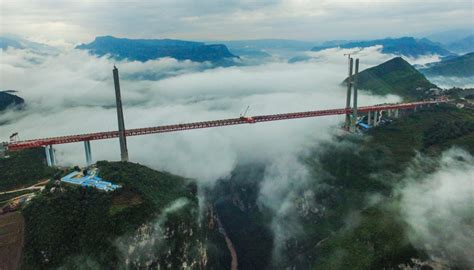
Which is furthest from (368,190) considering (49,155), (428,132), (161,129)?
(49,155)

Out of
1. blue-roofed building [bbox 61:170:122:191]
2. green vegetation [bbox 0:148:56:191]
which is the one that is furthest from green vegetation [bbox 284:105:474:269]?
green vegetation [bbox 0:148:56:191]

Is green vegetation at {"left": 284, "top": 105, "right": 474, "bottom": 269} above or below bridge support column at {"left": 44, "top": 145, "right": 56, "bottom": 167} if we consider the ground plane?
below

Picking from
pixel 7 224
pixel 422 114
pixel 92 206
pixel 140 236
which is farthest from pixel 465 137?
pixel 7 224

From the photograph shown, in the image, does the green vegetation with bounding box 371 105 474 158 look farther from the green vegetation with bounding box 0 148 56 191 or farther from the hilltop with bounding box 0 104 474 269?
the green vegetation with bounding box 0 148 56 191

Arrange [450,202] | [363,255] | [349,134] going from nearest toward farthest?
[363,255], [450,202], [349,134]

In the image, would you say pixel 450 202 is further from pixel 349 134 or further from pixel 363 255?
pixel 349 134

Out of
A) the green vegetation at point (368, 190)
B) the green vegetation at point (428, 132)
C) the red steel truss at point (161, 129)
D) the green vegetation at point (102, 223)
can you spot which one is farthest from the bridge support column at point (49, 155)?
the green vegetation at point (428, 132)
